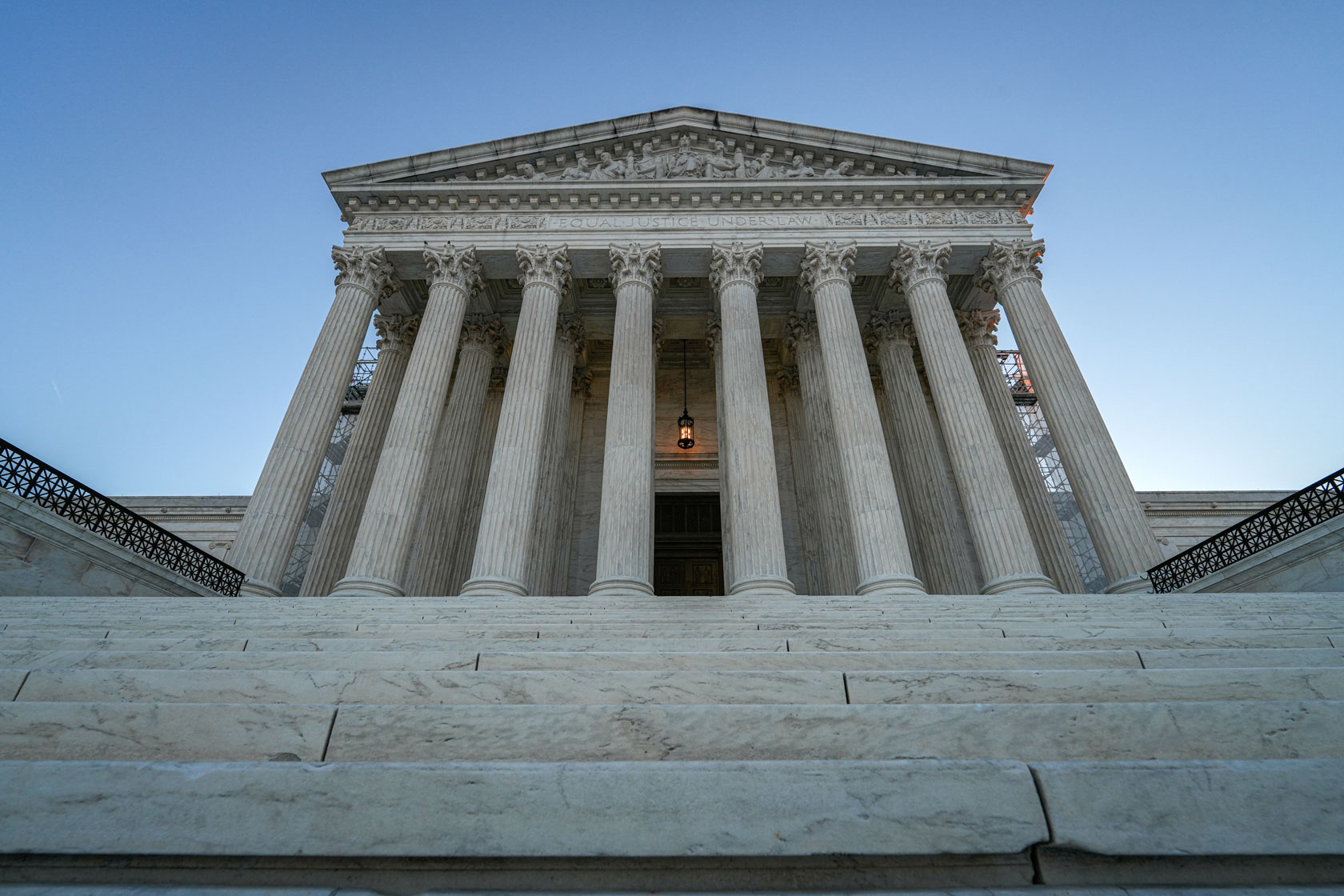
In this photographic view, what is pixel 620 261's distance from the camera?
16969 mm

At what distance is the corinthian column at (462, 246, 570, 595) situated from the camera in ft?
41.8

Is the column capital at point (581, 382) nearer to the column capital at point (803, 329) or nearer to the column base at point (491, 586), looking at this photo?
the column capital at point (803, 329)

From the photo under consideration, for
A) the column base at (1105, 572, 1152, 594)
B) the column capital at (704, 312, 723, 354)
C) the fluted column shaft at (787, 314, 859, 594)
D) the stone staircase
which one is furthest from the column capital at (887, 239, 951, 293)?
the stone staircase

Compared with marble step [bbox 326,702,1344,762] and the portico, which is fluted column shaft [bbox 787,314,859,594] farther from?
marble step [bbox 326,702,1344,762]

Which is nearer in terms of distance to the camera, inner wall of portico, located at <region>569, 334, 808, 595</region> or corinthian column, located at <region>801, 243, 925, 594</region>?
corinthian column, located at <region>801, 243, 925, 594</region>

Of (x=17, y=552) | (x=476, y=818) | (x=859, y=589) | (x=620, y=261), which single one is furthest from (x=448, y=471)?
(x=476, y=818)

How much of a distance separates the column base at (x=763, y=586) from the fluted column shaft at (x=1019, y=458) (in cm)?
686

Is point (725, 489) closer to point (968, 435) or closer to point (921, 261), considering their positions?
point (968, 435)

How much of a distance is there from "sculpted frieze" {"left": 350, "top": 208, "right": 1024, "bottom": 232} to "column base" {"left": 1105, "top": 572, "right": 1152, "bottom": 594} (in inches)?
397

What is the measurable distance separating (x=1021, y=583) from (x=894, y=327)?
9.71 metres

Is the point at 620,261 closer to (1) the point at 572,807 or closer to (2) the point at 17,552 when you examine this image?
(2) the point at 17,552

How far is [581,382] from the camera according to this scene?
22.0 metres

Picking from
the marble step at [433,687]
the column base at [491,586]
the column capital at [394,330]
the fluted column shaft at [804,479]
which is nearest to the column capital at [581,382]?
the column capital at [394,330]

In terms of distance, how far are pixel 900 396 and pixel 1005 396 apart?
9.37ft
